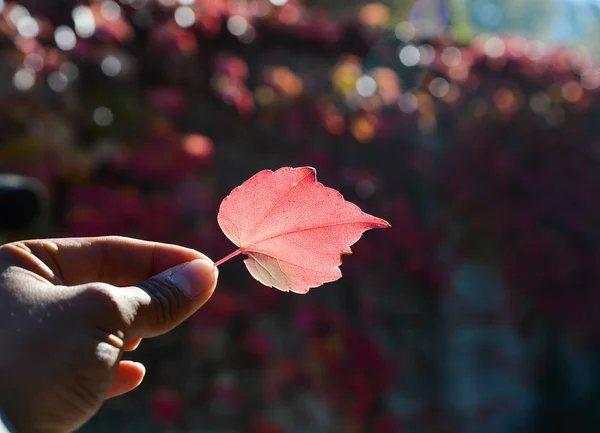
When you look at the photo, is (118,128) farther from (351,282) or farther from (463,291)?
(463,291)

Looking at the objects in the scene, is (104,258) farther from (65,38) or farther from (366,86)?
(366,86)

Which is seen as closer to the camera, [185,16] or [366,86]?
[185,16]

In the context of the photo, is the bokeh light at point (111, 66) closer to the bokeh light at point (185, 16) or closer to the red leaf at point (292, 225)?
the bokeh light at point (185, 16)

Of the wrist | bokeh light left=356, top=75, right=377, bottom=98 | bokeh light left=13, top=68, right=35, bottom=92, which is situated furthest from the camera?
bokeh light left=356, top=75, right=377, bottom=98

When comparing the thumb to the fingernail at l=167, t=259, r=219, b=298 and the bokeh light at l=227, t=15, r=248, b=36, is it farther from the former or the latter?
the bokeh light at l=227, t=15, r=248, b=36

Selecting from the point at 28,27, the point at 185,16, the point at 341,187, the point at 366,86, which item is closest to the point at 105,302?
the point at 28,27

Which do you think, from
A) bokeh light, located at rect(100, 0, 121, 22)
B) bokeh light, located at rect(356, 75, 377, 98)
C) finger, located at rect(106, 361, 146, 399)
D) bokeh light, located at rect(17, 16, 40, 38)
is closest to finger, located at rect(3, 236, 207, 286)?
finger, located at rect(106, 361, 146, 399)
